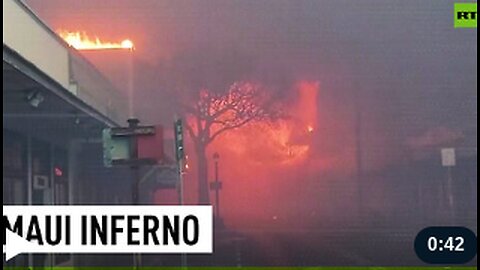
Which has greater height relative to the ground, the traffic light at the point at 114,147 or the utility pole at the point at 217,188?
the traffic light at the point at 114,147

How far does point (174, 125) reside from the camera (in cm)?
156

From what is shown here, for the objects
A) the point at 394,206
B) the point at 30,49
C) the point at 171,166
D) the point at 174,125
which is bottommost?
the point at 394,206

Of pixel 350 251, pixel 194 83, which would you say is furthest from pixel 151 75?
pixel 350 251

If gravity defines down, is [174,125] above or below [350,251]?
above

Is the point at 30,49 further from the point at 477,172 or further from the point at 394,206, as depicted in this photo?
the point at 477,172

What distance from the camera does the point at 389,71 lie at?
158 cm

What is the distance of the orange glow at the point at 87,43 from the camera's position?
158cm

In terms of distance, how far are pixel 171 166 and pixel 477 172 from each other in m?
0.94

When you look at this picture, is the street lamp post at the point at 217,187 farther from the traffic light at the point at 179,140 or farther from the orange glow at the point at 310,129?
the orange glow at the point at 310,129

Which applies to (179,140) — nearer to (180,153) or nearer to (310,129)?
(180,153)

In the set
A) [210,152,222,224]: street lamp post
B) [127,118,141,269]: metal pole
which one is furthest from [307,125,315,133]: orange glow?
[127,118,141,269]: metal pole

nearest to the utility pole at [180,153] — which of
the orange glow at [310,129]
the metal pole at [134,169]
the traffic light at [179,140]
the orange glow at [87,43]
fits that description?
the traffic light at [179,140]

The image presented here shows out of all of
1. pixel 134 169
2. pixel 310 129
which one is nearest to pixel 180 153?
pixel 134 169

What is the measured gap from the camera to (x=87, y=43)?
159cm
